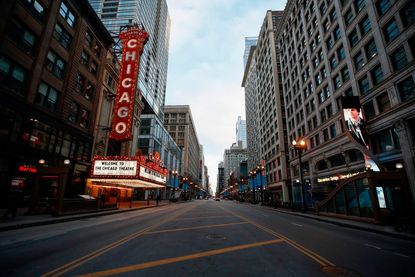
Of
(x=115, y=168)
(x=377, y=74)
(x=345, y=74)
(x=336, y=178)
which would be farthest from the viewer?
(x=336, y=178)

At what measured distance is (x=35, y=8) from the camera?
22578 millimetres

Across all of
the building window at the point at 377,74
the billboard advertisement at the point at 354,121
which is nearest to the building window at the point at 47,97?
the billboard advertisement at the point at 354,121

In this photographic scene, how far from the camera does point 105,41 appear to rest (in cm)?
3578

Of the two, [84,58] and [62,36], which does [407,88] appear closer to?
[62,36]

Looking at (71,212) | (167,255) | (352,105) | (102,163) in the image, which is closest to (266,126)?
(352,105)

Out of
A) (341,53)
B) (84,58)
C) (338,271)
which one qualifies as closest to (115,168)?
(84,58)

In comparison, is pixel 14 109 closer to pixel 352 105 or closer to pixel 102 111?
pixel 102 111

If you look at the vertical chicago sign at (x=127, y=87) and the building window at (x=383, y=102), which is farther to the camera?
the vertical chicago sign at (x=127, y=87)

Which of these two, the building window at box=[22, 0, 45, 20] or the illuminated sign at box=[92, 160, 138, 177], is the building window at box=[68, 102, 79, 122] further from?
the building window at box=[22, 0, 45, 20]

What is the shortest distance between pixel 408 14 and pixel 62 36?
118ft

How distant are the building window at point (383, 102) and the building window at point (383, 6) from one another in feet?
28.4

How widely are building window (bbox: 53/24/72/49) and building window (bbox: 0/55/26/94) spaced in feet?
22.7

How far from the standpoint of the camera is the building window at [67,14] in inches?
1054

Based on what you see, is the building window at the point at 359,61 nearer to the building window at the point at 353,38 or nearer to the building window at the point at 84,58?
the building window at the point at 353,38
